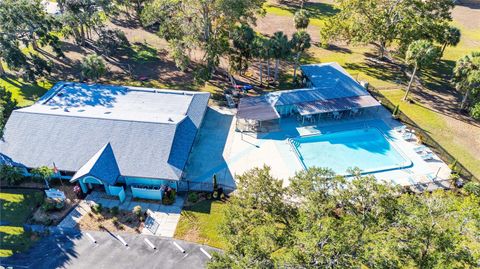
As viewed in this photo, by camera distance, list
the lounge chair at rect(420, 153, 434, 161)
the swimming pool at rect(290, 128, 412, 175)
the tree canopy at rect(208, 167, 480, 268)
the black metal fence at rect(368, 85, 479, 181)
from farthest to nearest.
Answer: the lounge chair at rect(420, 153, 434, 161)
the swimming pool at rect(290, 128, 412, 175)
the black metal fence at rect(368, 85, 479, 181)
the tree canopy at rect(208, 167, 480, 268)

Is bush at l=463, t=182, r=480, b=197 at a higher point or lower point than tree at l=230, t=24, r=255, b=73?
lower

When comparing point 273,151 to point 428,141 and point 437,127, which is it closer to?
point 428,141

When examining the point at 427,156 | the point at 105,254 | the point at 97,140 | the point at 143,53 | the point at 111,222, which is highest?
the point at 143,53

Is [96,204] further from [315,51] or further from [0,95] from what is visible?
[315,51]

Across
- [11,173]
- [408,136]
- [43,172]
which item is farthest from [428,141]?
[11,173]

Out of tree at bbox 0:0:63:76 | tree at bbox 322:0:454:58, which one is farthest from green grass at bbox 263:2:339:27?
tree at bbox 0:0:63:76

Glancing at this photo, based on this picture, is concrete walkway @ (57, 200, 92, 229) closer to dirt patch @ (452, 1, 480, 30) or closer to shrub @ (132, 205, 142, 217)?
shrub @ (132, 205, 142, 217)
